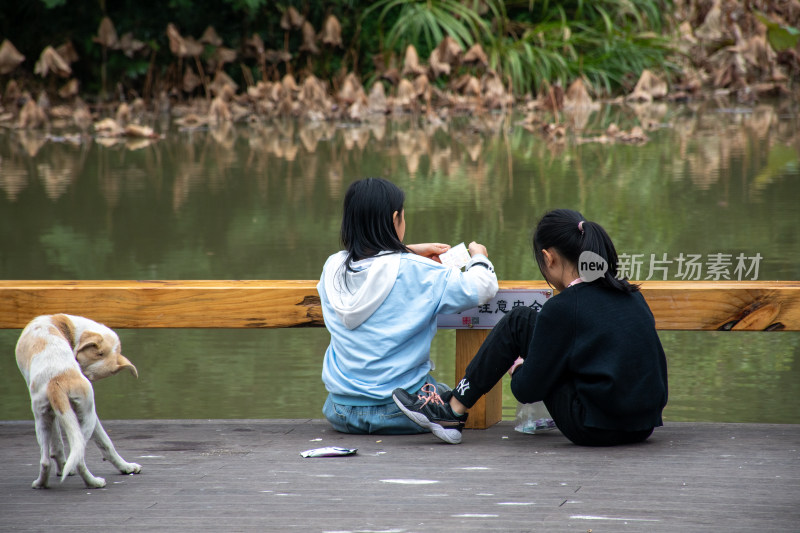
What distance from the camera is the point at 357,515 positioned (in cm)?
227

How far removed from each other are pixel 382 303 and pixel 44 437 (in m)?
1.00

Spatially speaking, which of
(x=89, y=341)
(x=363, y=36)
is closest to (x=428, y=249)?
(x=89, y=341)

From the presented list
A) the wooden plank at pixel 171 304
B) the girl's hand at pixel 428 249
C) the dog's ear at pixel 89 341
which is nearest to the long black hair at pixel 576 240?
the girl's hand at pixel 428 249

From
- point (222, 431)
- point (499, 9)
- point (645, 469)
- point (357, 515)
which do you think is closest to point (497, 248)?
point (222, 431)

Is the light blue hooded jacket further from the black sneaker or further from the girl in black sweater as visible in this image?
the girl in black sweater

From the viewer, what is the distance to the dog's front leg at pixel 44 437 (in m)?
2.46

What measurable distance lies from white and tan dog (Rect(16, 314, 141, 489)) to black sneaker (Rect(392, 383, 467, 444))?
0.78 meters

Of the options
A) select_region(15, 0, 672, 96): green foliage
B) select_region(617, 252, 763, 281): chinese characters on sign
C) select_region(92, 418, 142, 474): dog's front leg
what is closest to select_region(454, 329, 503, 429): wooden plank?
select_region(92, 418, 142, 474): dog's front leg

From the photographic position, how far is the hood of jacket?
3018 millimetres

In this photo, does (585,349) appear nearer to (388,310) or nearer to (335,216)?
(388,310)

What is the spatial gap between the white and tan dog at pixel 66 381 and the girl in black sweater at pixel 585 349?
1.01 m

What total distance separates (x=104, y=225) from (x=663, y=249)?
3.38 meters

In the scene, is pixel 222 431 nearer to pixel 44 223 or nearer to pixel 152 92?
pixel 44 223

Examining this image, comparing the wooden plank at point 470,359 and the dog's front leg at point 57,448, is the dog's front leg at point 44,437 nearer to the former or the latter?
the dog's front leg at point 57,448
